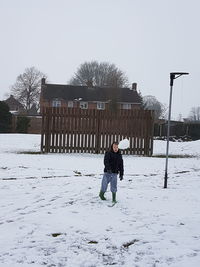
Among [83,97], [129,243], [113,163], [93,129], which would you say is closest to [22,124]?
[93,129]

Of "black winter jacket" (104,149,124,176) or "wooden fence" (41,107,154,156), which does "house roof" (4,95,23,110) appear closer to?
"wooden fence" (41,107,154,156)

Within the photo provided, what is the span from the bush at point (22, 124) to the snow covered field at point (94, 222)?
82.1 ft

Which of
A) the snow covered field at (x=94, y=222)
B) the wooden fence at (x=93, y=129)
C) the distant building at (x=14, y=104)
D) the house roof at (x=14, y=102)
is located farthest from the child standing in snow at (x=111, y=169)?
the house roof at (x=14, y=102)

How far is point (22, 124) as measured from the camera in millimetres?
35125

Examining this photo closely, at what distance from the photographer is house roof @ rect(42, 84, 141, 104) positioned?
64.0m

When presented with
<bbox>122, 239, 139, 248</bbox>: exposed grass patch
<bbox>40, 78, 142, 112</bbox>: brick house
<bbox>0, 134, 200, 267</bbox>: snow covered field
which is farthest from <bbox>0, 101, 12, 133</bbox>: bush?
<bbox>122, 239, 139, 248</bbox>: exposed grass patch

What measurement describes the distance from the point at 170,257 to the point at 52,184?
16.5ft

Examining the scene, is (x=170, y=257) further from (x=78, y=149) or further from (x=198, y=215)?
(x=78, y=149)

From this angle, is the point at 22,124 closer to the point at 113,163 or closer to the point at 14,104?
the point at 113,163

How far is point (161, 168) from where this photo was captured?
12812 millimetres

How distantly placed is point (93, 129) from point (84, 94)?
159 feet

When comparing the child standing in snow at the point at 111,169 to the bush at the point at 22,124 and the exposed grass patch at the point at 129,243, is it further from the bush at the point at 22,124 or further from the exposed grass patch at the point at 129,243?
the bush at the point at 22,124

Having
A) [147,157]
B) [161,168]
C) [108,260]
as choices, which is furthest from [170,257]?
[147,157]

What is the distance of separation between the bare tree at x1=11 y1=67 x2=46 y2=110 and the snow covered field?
7323 cm
